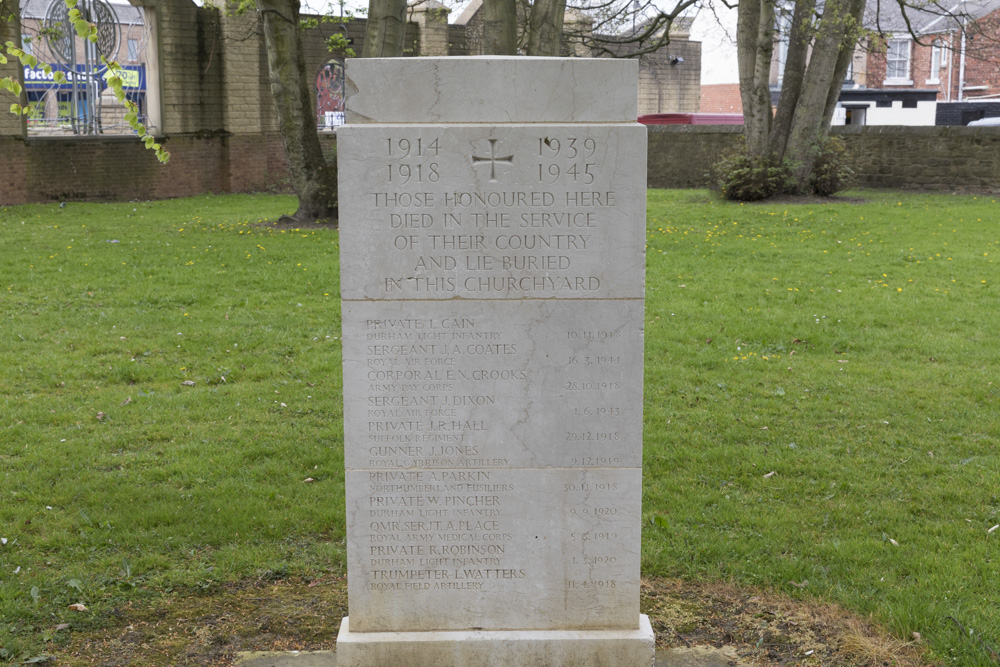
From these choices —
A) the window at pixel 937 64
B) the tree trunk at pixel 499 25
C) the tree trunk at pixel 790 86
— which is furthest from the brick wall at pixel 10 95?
the window at pixel 937 64

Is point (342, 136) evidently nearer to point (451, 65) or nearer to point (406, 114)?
point (406, 114)

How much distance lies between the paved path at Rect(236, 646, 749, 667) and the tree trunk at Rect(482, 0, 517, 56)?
446 inches

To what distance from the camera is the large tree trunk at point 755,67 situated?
1817 cm

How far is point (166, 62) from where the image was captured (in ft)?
75.5

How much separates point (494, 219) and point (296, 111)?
12463 millimetres

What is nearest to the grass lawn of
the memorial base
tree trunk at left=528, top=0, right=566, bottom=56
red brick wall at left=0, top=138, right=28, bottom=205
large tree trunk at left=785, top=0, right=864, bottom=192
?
the memorial base

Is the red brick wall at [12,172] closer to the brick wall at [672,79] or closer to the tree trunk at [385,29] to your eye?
the tree trunk at [385,29]

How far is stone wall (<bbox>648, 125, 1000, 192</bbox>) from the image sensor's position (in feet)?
68.2

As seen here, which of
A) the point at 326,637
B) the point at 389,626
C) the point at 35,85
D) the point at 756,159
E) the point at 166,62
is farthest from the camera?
the point at 35,85

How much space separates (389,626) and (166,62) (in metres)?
21.7

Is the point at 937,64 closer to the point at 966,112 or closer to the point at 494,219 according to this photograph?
the point at 966,112

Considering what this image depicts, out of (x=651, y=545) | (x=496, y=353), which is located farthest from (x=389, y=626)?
(x=651, y=545)

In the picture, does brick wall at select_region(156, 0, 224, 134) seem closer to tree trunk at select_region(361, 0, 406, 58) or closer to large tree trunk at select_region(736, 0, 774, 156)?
A: tree trunk at select_region(361, 0, 406, 58)

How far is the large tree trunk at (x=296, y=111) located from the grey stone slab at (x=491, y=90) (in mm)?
11940
